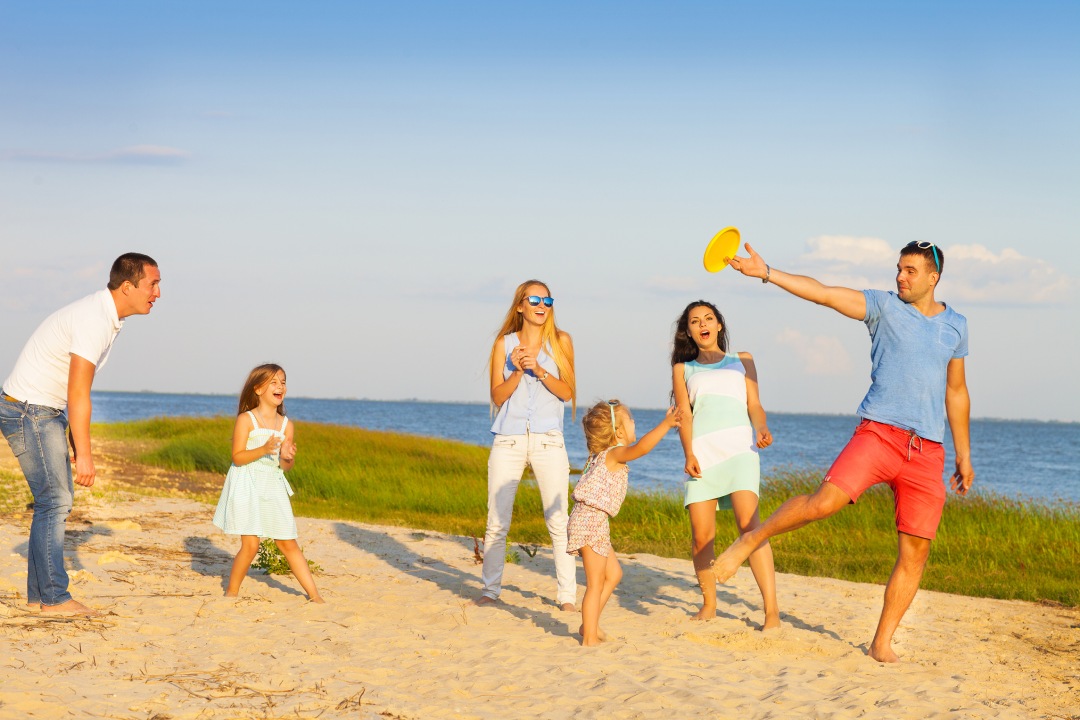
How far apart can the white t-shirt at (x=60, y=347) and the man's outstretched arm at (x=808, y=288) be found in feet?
12.0

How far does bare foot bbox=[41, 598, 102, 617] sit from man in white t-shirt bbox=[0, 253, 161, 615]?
21mm

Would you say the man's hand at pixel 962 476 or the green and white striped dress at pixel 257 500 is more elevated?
the man's hand at pixel 962 476

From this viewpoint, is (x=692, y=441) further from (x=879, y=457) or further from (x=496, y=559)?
(x=496, y=559)

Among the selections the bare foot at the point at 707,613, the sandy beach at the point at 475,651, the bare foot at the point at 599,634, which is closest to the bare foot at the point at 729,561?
the sandy beach at the point at 475,651

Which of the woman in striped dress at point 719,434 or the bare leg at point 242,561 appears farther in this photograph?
the bare leg at point 242,561

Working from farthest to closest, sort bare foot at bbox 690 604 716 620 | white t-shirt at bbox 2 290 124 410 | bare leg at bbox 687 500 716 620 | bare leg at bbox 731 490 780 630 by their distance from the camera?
bare foot at bbox 690 604 716 620 → bare leg at bbox 687 500 716 620 → bare leg at bbox 731 490 780 630 → white t-shirt at bbox 2 290 124 410

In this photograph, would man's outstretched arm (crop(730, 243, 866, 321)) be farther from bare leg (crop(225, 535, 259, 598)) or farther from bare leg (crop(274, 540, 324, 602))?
bare leg (crop(225, 535, 259, 598))

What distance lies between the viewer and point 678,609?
749cm

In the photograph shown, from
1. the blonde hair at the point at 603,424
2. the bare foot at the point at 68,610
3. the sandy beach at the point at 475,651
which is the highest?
the blonde hair at the point at 603,424

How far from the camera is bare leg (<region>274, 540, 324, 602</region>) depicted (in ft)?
23.1

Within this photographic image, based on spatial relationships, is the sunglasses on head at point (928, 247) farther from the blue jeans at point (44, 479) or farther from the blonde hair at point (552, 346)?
the blue jeans at point (44, 479)

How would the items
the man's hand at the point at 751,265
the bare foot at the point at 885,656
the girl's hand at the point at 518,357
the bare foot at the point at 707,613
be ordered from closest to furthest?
the man's hand at the point at 751,265, the bare foot at the point at 885,656, the girl's hand at the point at 518,357, the bare foot at the point at 707,613

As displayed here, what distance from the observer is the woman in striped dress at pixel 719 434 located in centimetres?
646

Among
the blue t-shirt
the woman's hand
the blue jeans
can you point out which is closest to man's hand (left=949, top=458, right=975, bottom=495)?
the blue t-shirt
